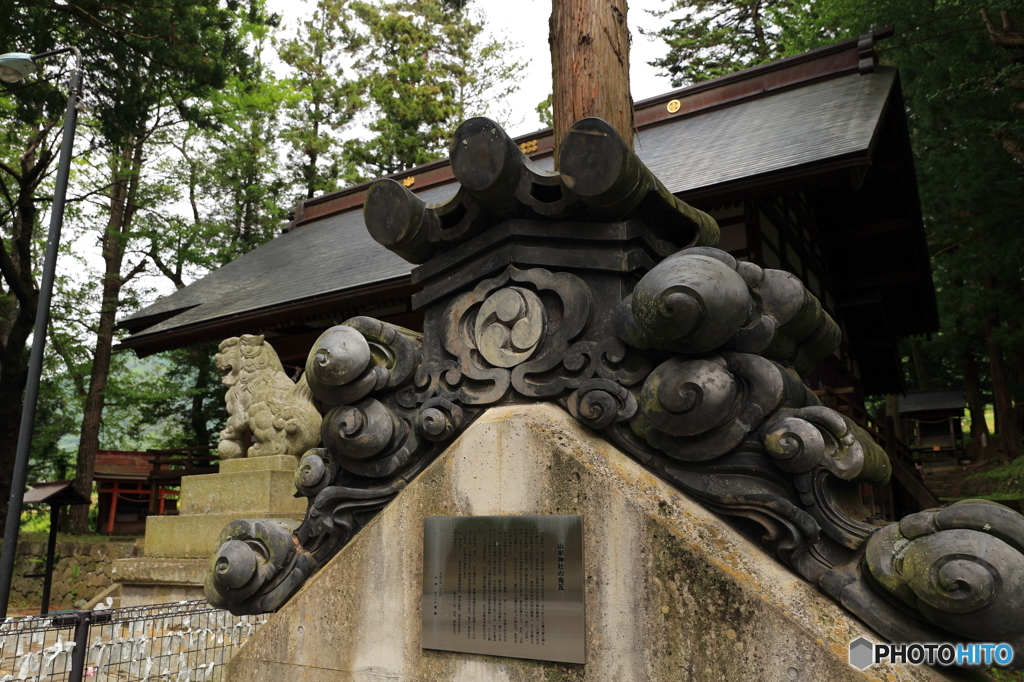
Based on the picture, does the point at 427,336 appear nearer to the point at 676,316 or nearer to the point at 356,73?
the point at 676,316

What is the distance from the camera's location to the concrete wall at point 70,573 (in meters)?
12.0

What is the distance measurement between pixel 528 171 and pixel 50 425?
59.4 ft

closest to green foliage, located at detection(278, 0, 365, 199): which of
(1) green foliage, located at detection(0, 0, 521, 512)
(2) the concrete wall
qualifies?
(1) green foliage, located at detection(0, 0, 521, 512)

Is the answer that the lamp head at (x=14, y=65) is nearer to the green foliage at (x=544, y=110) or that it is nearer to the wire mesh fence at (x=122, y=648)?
the wire mesh fence at (x=122, y=648)

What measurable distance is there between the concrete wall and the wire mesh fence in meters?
7.96

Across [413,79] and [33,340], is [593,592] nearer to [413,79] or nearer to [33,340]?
[33,340]

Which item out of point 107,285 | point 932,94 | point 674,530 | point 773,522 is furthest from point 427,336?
point 107,285

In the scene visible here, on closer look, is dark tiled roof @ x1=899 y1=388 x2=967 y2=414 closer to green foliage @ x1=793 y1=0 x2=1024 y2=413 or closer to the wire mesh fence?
green foliage @ x1=793 y1=0 x2=1024 y2=413

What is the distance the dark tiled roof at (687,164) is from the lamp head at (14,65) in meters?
3.43

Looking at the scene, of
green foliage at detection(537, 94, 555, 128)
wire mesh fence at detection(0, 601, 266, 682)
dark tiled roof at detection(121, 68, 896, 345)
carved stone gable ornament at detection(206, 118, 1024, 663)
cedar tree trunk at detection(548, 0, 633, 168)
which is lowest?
wire mesh fence at detection(0, 601, 266, 682)

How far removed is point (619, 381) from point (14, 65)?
796 cm

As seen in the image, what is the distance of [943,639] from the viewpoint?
5.80ft

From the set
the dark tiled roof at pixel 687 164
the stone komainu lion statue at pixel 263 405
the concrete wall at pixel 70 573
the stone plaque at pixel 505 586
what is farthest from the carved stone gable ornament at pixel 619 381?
the concrete wall at pixel 70 573

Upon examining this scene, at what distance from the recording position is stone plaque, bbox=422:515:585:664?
2217 millimetres
